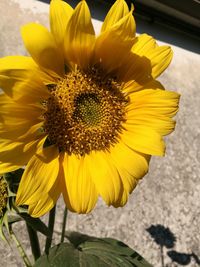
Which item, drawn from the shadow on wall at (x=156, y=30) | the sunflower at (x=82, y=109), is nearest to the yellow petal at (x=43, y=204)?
the sunflower at (x=82, y=109)

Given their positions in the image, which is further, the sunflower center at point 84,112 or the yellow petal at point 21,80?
the sunflower center at point 84,112

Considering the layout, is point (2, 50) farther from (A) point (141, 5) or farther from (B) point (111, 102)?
(B) point (111, 102)

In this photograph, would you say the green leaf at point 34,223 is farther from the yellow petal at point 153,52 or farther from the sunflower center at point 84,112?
the yellow petal at point 153,52

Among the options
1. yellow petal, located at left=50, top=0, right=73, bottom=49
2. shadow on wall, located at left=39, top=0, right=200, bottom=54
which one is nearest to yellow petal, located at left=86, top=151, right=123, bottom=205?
yellow petal, located at left=50, top=0, right=73, bottom=49

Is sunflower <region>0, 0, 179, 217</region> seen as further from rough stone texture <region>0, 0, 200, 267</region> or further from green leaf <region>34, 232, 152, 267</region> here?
rough stone texture <region>0, 0, 200, 267</region>

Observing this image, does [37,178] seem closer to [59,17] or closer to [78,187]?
[78,187]

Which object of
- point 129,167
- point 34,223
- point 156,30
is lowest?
point 156,30

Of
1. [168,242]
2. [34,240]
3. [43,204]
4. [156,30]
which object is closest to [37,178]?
[43,204]
